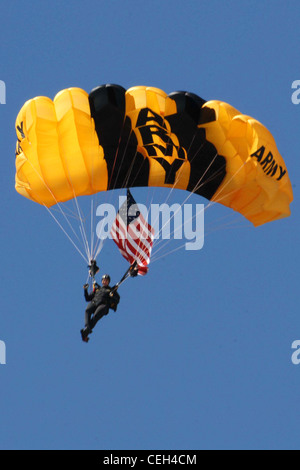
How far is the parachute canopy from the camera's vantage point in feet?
43.5

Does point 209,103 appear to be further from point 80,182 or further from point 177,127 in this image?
point 80,182

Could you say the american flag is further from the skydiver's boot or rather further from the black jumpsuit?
the skydiver's boot

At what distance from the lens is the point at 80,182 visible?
1378 cm

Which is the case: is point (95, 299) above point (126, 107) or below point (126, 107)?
below

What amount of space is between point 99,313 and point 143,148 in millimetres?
3230

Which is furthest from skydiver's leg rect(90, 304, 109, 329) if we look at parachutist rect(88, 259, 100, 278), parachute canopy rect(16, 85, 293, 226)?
parachute canopy rect(16, 85, 293, 226)

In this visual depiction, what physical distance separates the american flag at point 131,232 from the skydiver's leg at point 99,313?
5.88 feet

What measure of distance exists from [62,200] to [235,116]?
3.59 meters

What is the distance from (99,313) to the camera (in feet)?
42.0

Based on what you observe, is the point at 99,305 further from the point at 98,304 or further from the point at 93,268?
the point at 93,268

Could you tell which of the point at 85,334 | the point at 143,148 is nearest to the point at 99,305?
the point at 85,334

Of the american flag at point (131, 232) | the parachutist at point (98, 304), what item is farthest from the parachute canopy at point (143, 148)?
the parachutist at point (98, 304)
